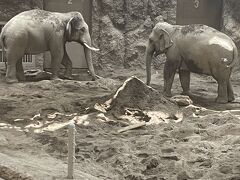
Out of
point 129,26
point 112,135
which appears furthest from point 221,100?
point 129,26

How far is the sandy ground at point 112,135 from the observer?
4.63 metres

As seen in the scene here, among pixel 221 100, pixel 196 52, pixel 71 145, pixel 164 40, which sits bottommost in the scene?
pixel 221 100

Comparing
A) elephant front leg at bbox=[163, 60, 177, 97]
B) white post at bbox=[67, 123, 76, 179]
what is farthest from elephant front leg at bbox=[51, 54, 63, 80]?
white post at bbox=[67, 123, 76, 179]

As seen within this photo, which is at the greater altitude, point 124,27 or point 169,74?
point 124,27

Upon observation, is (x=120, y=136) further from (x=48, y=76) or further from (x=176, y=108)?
→ (x=48, y=76)

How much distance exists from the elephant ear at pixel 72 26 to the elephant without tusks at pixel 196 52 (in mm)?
1527

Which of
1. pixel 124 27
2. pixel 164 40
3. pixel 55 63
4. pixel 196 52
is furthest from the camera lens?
pixel 124 27

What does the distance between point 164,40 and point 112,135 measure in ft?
12.2

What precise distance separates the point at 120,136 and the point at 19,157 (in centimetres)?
156

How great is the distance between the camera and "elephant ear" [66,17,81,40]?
9445 mm

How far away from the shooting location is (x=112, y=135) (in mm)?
5906

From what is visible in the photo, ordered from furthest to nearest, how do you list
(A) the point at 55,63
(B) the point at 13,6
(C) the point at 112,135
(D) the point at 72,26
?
(B) the point at 13,6
(D) the point at 72,26
(A) the point at 55,63
(C) the point at 112,135

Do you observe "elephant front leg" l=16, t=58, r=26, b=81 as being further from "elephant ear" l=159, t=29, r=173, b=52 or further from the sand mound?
the sand mound

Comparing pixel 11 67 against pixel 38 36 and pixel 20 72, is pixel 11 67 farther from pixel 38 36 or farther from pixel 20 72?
pixel 38 36
